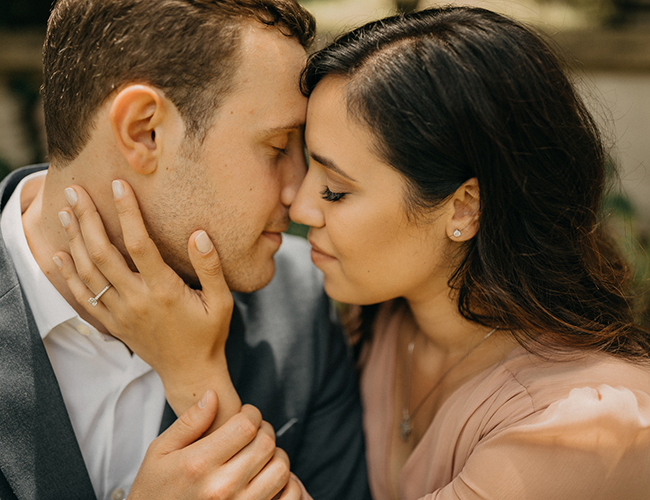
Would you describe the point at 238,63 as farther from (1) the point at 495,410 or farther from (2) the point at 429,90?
(1) the point at 495,410

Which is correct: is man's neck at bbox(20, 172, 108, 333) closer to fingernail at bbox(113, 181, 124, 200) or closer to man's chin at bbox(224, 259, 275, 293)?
fingernail at bbox(113, 181, 124, 200)

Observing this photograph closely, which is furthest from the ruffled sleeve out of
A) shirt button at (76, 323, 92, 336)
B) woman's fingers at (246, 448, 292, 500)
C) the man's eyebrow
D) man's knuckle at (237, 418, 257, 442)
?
shirt button at (76, 323, 92, 336)

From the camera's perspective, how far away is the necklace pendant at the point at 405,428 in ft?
7.62

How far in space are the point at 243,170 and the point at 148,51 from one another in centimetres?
52

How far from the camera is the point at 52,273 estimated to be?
2014 millimetres

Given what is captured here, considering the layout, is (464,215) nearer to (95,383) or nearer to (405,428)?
(405,428)

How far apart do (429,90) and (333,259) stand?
0.76 meters

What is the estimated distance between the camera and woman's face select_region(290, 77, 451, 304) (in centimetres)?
182

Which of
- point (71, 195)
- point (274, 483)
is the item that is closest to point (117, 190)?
point (71, 195)

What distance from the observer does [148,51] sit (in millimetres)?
1817

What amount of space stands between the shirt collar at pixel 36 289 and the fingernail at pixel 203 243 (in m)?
0.51

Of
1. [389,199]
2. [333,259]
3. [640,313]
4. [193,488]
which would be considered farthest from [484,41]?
[193,488]

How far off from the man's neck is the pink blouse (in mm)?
1515

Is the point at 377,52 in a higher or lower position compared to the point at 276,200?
higher
